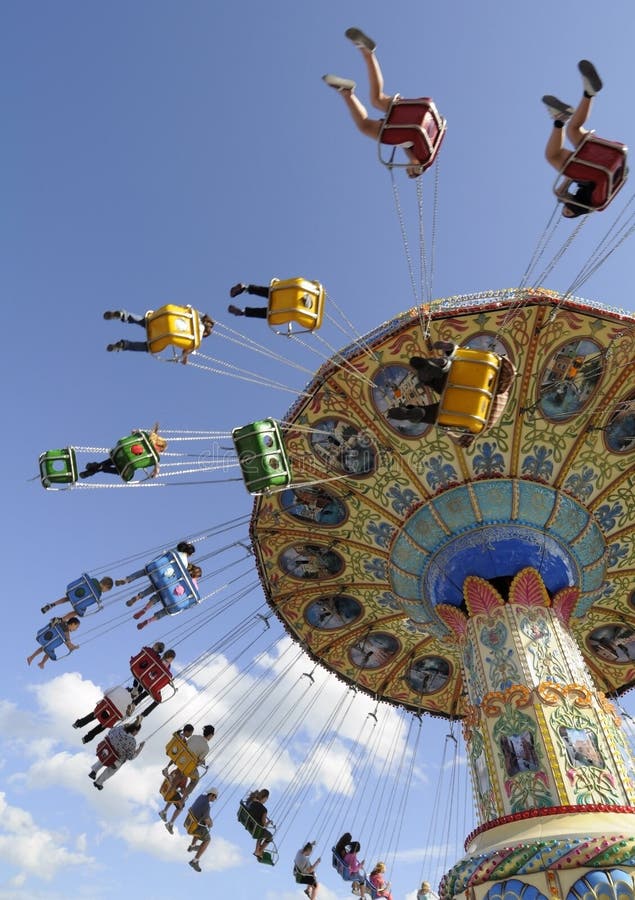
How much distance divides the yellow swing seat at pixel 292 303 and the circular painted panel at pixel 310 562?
5101 millimetres

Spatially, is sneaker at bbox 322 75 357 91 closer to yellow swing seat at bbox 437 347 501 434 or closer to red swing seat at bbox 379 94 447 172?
red swing seat at bbox 379 94 447 172

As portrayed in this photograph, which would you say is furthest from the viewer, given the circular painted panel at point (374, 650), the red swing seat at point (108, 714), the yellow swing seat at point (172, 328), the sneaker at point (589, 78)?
the circular painted panel at point (374, 650)

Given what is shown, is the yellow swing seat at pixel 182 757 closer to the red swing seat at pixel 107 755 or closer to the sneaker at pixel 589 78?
the red swing seat at pixel 107 755

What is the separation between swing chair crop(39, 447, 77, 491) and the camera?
7863 mm

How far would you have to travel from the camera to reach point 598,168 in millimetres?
6203

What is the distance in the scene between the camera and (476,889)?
7.35 metres

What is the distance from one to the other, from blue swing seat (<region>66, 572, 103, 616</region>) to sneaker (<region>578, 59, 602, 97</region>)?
8.35 meters

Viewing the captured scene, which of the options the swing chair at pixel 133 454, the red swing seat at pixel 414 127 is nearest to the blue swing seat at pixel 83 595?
the swing chair at pixel 133 454

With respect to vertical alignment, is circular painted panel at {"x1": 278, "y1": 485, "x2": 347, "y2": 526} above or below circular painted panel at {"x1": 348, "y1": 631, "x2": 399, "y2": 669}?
below

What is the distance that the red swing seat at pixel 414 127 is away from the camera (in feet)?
20.8

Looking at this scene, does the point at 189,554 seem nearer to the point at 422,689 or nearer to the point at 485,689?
the point at 485,689

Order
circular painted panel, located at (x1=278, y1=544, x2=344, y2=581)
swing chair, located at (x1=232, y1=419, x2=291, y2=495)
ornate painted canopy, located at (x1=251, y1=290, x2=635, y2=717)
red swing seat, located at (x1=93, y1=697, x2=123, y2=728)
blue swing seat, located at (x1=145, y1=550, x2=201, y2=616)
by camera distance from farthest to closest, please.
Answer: circular painted panel, located at (x1=278, y1=544, x2=344, y2=581)
red swing seat, located at (x1=93, y1=697, x2=123, y2=728)
ornate painted canopy, located at (x1=251, y1=290, x2=635, y2=717)
blue swing seat, located at (x1=145, y1=550, x2=201, y2=616)
swing chair, located at (x1=232, y1=419, x2=291, y2=495)

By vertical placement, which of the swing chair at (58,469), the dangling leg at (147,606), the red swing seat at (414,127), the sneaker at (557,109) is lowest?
the swing chair at (58,469)

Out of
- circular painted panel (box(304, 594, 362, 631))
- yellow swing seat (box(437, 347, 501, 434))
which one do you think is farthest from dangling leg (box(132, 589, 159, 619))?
yellow swing seat (box(437, 347, 501, 434))
